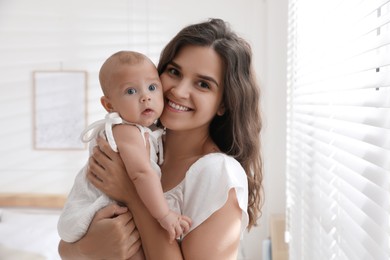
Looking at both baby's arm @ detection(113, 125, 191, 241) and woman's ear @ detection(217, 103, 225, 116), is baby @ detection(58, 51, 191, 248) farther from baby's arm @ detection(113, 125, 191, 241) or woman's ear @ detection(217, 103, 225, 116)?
woman's ear @ detection(217, 103, 225, 116)

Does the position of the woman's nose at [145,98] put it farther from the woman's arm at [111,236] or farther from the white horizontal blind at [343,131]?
the white horizontal blind at [343,131]

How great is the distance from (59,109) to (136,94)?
9.16ft

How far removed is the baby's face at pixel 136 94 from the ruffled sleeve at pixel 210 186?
20cm

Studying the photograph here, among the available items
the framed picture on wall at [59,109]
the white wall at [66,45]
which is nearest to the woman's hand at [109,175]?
the white wall at [66,45]

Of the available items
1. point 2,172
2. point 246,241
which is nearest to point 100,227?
point 246,241

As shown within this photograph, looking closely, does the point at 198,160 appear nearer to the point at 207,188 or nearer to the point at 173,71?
A: the point at 207,188

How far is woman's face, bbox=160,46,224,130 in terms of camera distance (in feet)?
4.23

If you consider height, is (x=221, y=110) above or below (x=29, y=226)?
above

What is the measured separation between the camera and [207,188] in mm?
1218

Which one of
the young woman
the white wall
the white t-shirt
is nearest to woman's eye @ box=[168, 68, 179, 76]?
the young woman

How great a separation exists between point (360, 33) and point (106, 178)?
2.51 feet

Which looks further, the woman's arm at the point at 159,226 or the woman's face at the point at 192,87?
the woman's face at the point at 192,87

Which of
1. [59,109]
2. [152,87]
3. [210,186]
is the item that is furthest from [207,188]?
[59,109]

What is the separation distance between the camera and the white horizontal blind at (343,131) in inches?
37.9
